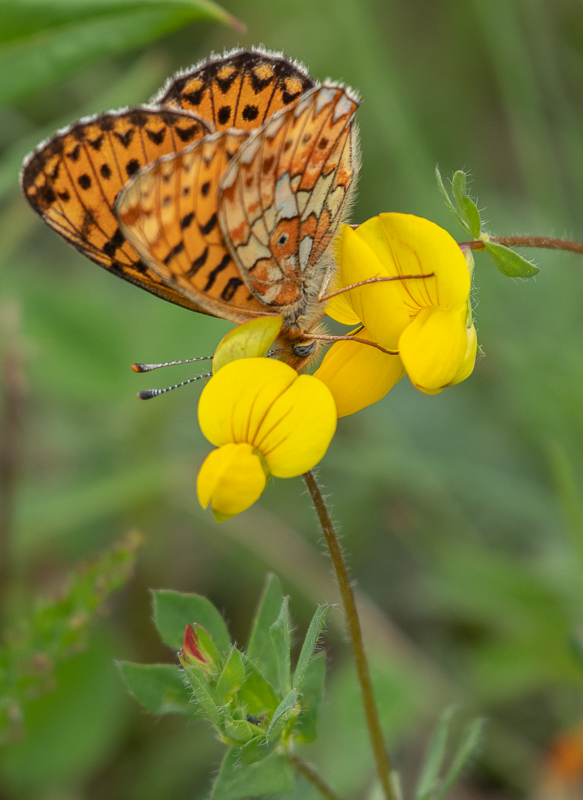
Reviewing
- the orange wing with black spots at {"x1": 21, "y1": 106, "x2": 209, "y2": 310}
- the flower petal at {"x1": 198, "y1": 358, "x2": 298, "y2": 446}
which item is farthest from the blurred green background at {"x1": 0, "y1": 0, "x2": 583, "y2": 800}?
the flower petal at {"x1": 198, "y1": 358, "x2": 298, "y2": 446}

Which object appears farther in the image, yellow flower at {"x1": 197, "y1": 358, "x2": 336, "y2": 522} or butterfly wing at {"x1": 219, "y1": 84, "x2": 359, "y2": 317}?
butterfly wing at {"x1": 219, "y1": 84, "x2": 359, "y2": 317}

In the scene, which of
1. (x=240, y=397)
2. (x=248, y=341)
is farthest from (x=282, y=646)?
(x=248, y=341)

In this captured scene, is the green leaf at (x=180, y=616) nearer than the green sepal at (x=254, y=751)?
No

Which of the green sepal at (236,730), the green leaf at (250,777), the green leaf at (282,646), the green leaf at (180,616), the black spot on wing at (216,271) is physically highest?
the black spot on wing at (216,271)

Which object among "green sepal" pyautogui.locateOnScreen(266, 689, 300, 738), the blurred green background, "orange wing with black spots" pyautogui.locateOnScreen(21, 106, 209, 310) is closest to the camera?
"green sepal" pyautogui.locateOnScreen(266, 689, 300, 738)

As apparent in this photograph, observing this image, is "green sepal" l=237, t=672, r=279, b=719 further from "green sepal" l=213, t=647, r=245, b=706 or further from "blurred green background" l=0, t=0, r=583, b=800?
"blurred green background" l=0, t=0, r=583, b=800

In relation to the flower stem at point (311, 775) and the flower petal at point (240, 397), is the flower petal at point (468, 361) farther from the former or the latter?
the flower stem at point (311, 775)

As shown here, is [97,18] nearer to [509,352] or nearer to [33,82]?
[33,82]

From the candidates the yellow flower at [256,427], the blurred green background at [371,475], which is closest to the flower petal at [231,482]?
the yellow flower at [256,427]

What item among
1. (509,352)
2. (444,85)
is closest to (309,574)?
(509,352)
